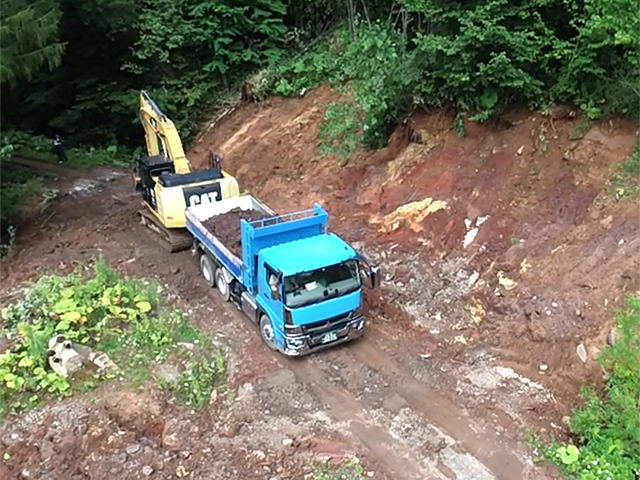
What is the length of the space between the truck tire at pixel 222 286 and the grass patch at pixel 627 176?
808cm

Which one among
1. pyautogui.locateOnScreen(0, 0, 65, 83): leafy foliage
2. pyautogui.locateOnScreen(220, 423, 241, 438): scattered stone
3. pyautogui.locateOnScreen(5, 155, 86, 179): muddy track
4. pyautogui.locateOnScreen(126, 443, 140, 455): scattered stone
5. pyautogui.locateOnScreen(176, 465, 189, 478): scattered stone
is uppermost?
pyautogui.locateOnScreen(0, 0, 65, 83): leafy foliage

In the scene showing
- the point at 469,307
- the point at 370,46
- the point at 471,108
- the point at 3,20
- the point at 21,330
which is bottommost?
the point at 469,307

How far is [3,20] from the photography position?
15.7 metres

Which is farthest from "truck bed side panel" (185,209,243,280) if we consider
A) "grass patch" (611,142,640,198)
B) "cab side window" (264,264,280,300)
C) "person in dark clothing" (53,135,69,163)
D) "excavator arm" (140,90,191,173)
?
"person in dark clothing" (53,135,69,163)

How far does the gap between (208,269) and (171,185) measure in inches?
92.8

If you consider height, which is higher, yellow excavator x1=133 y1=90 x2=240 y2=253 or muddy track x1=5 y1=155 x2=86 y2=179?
yellow excavator x1=133 y1=90 x2=240 y2=253

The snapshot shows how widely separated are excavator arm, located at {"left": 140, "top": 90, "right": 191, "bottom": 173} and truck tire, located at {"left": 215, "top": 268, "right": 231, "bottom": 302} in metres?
3.86

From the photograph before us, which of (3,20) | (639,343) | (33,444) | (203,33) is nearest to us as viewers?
(639,343)

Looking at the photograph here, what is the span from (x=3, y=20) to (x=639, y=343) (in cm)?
1454

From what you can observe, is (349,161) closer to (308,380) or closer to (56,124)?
(308,380)

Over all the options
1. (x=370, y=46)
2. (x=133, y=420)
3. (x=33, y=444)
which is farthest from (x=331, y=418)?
(x=370, y=46)

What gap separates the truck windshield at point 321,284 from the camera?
39.2 ft

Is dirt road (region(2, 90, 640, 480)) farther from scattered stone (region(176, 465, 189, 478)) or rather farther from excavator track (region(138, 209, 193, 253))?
excavator track (region(138, 209, 193, 253))

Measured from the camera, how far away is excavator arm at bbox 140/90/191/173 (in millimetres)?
17672
